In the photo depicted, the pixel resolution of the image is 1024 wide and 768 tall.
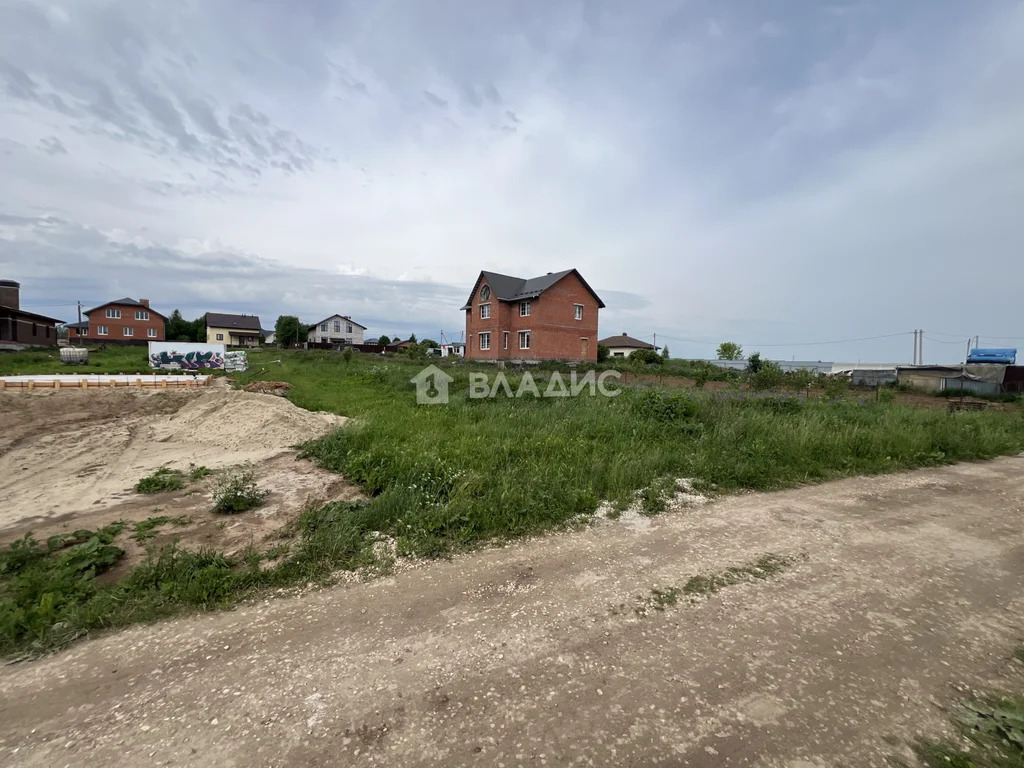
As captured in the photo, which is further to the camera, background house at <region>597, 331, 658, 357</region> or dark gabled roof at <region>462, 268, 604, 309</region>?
background house at <region>597, 331, 658, 357</region>

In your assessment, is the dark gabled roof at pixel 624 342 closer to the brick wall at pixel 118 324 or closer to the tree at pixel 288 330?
the tree at pixel 288 330

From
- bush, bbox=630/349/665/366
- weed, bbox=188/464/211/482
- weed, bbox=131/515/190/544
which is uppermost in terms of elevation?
bush, bbox=630/349/665/366

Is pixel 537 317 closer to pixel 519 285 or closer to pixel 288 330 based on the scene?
pixel 519 285

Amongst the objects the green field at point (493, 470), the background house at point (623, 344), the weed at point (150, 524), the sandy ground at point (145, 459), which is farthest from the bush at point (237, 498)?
the background house at point (623, 344)

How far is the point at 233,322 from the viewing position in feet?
207

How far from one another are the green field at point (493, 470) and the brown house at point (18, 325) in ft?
120

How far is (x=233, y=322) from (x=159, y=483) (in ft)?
223

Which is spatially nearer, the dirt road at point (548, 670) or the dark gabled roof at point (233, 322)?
the dirt road at point (548, 670)

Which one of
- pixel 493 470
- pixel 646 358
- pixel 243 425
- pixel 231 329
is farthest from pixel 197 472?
pixel 231 329

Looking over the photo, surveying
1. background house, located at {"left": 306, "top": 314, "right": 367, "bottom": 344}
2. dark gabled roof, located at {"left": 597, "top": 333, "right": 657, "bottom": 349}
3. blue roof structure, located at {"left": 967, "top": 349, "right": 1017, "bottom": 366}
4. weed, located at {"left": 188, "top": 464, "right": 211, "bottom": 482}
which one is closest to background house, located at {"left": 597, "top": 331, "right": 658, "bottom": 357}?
dark gabled roof, located at {"left": 597, "top": 333, "right": 657, "bottom": 349}

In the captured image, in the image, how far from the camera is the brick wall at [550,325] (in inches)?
1323

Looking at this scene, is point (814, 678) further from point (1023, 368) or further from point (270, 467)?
point (1023, 368)

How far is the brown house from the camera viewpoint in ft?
103

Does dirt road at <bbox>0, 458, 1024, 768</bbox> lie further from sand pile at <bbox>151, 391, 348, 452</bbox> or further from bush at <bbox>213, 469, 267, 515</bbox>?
sand pile at <bbox>151, 391, 348, 452</bbox>
